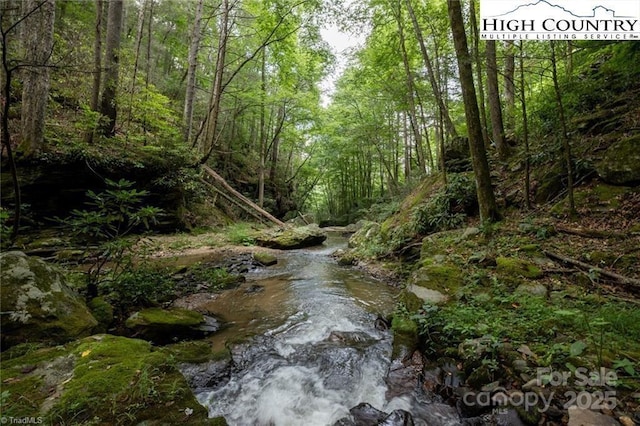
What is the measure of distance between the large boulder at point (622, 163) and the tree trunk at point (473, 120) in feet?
6.22

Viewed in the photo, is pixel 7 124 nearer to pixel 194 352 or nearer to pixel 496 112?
pixel 194 352

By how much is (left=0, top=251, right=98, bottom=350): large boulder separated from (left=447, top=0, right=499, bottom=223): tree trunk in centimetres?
716

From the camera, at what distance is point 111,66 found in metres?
9.73

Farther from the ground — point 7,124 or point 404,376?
point 7,124

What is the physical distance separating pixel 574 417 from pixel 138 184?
1231 cm

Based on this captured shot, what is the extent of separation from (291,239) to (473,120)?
358 inches

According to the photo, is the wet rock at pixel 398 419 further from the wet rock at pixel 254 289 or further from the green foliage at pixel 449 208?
the green foliage at pixel 449 208

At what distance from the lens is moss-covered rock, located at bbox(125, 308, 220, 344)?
3.84m

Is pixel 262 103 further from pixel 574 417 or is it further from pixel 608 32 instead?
pixel 574 417

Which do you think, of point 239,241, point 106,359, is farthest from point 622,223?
point 239,241

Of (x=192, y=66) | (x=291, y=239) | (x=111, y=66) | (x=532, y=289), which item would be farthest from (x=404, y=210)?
(x=111, y=66)

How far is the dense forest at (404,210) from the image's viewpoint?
276 centimetres
